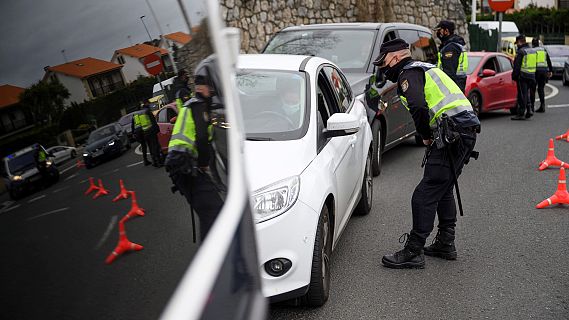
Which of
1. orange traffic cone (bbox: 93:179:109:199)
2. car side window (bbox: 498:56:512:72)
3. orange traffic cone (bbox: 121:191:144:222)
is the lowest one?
car side window (bbox: 498:56:512:72)

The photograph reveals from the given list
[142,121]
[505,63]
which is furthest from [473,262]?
[505,63]

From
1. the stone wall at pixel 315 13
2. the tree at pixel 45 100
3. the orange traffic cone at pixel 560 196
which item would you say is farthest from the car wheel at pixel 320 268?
the stone wall at pixel 315 13

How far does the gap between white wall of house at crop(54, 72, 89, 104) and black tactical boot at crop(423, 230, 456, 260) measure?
12.5 ft

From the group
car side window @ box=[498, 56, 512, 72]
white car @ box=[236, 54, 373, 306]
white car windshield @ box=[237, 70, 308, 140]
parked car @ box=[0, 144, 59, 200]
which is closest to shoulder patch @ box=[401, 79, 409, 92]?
white car @ box=[236, 54, 373, 306]

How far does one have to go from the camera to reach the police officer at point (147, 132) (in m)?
1.19

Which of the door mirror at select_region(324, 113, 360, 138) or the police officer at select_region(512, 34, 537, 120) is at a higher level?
the door mirror at select_region(324, 113, 360, 138)

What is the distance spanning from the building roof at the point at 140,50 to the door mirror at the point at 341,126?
2.75 meters

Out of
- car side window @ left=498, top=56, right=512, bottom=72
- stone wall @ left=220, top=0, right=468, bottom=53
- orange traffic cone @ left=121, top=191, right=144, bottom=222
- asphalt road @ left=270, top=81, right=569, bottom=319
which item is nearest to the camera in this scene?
orange traffic cone @ left=121, top=191, right=144, bottom=222

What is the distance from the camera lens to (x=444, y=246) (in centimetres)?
443

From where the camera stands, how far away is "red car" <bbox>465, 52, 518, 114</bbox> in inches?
428

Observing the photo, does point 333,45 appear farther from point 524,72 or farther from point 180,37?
point 180,37

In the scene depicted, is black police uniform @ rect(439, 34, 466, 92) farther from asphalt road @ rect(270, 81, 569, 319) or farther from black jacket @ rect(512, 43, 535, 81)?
black jacket @ rect(512, 43, 535, 81)

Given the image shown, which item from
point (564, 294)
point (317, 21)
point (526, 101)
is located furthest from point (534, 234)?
point (317, 21)

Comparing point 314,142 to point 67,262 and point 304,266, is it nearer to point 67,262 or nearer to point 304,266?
point 304,266
